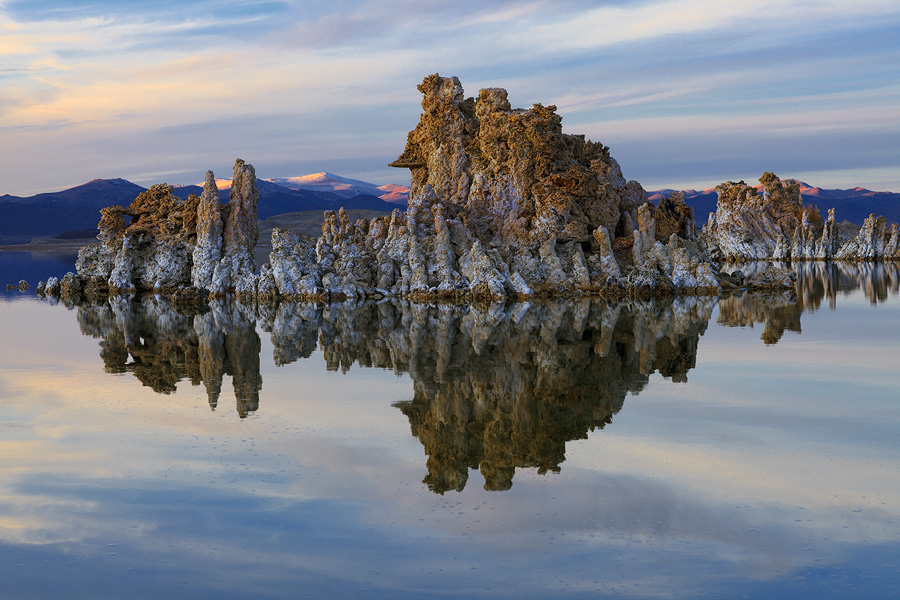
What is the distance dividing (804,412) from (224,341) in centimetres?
1988

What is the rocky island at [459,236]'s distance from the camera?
4934cm

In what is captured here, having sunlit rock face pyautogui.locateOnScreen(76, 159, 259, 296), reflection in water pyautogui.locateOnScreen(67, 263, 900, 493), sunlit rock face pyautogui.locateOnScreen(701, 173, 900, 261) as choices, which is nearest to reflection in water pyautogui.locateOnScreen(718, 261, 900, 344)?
reflection in water pyautogui.locateOnScreen(67, 263, 900, 493)

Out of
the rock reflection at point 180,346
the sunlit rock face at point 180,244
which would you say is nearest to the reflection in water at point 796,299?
the rock reflection at point 180,346

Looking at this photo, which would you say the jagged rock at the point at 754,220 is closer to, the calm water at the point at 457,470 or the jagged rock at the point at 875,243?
the jagged rock at the point at 875,243

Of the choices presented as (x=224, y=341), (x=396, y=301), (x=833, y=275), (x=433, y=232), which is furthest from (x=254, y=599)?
(x=833, y=275)

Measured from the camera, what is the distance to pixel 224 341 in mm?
32844

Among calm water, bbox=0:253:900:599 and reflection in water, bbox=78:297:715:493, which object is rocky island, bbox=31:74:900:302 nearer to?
reflection in water, bbox=78:297:715:493

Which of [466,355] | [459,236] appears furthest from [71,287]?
[466,355]

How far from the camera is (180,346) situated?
32.0 m

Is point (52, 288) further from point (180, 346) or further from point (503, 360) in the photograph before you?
point (503, 360)

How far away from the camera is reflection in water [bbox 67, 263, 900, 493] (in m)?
17.5

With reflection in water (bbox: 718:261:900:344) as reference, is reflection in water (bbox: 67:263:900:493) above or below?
above

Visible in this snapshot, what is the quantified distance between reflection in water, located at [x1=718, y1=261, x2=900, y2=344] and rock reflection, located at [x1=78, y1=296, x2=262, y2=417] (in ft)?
54.4

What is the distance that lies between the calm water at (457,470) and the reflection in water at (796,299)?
549cm
